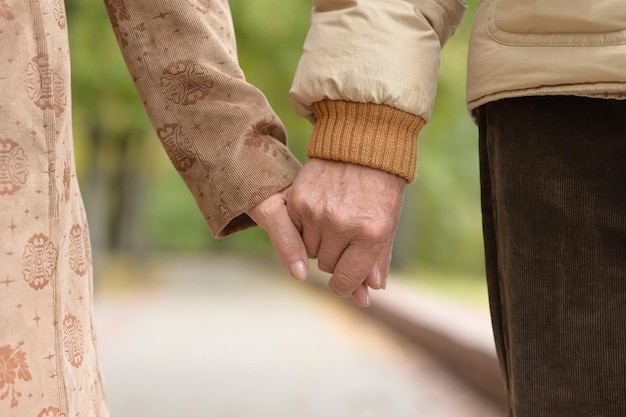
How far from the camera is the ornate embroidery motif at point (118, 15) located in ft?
6.81

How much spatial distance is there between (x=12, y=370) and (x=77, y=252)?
0.95 feet

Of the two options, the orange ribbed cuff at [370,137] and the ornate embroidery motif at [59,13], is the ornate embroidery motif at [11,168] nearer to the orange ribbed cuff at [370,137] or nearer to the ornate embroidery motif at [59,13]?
the ornate embroidery motif at [59,13]

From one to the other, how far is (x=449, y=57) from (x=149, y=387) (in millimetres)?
8789

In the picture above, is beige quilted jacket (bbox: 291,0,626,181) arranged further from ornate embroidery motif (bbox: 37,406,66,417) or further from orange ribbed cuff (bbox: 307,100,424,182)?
ornate embroidery motif (bbox: 37,406,66,417)

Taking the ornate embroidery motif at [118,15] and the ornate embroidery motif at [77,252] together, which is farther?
the ornate embroidery motif at [118,15]

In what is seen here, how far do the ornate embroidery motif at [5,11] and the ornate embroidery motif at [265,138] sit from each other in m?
0.70

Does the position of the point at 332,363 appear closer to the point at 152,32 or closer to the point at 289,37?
the point at 152,32

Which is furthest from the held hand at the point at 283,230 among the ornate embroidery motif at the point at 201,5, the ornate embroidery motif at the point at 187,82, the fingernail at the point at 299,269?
the ornate embroidery motif at the point at 201,5

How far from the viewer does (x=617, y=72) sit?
1.58m

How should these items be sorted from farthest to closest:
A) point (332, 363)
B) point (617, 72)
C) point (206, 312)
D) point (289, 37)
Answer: point (289, 37)
point (206, 312)
point (332, 363)
point (617, 72)

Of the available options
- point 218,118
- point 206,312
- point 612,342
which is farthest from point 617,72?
point 206,312

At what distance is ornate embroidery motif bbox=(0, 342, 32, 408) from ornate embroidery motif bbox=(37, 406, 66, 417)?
0.05 meters

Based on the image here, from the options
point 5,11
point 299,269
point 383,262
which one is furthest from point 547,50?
point 5,11

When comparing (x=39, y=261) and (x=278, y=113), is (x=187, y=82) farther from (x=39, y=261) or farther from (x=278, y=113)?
(x=278, y=113)
